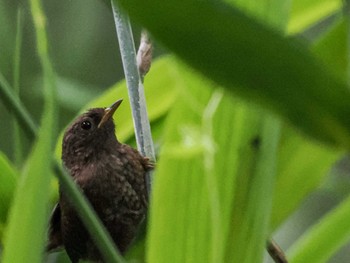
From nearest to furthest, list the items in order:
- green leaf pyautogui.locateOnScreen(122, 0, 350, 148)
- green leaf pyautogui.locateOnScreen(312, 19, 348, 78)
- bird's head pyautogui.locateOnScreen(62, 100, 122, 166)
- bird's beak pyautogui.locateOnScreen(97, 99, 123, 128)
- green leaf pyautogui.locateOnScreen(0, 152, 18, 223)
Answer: green leaf pyautogui.locateOnScreen(122, 0, 350, 148), green leaf pyautogui.locateOnScreen(312, 19, 348, 78), green leaf pyautogui.locateOnScreen(0, 152, 18, 223), bird's beak pyautogui.locateOnScreen(97, 99, 123, 128), bird's head pyautogui.locateOnScreen(62, 100, 122, 166)

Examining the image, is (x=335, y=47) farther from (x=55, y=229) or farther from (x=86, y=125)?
(x=86, y=125)

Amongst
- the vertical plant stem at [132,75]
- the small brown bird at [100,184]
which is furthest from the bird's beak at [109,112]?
the vertical plant stem at [132,75]

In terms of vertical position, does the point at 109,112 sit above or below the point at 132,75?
below

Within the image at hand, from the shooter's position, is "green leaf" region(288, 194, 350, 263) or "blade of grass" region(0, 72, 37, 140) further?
"green leaf" region(288, 194, 350, 263)

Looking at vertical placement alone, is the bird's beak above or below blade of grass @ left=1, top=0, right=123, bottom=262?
below

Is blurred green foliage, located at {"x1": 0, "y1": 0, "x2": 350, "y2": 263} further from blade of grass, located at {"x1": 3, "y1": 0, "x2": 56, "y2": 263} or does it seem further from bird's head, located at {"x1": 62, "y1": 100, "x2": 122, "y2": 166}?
bird's head, located at {"x1": 62, "y1": 100, "x2": 122, "y2": 166}

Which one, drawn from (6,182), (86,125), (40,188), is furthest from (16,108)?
(86,125)

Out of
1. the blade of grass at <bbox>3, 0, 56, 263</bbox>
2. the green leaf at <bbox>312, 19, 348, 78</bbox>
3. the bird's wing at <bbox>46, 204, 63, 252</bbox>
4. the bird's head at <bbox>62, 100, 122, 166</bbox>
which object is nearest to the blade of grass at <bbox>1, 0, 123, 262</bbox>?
the blade of grass at <bbox>3, 0, 56, 263</bbox>

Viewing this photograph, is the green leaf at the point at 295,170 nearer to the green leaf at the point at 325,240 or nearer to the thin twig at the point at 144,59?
the green leaf at the point at 325,240
